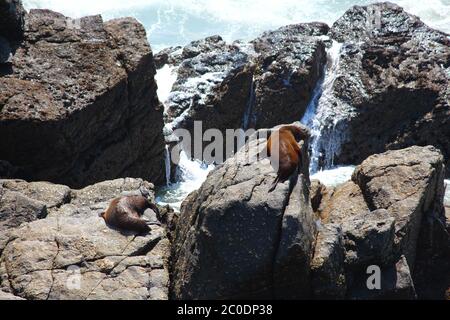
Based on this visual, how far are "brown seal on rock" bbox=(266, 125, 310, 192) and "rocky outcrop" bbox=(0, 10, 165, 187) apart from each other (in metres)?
6.27

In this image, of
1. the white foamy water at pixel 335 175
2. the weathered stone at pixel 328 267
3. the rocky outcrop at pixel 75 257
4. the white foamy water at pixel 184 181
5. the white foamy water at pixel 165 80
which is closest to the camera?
the weathered stone at pixel 328 267

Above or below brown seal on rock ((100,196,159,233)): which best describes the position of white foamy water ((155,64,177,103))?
above

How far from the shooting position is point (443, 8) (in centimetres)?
3400

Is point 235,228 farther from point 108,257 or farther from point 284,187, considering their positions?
point 108,257

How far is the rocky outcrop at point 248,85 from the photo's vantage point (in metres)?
19.7


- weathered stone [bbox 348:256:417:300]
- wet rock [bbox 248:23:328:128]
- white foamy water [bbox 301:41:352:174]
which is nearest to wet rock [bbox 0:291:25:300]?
weathered stone [bbox 348:256:417:300]

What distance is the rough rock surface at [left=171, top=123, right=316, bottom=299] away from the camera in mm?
8031

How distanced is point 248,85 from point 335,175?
429cm

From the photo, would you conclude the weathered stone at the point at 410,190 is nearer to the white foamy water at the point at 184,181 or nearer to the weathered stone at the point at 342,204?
the weathered stone at the point at 342,204

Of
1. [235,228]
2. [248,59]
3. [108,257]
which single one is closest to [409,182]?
[235,228]

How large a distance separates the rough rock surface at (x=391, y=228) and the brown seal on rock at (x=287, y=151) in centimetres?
105

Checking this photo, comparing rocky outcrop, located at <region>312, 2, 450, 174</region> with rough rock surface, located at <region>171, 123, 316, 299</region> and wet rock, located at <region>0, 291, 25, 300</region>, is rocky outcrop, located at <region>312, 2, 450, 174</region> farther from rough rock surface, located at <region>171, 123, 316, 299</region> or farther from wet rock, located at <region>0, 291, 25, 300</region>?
wet rock, located at <region>0, 291, 25, 300</region>

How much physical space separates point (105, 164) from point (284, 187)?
847cm

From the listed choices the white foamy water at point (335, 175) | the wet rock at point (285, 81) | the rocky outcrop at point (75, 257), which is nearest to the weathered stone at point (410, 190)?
the rocky outcrop at point (75, 257)
